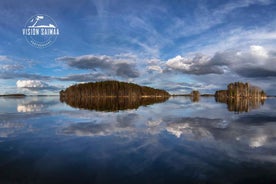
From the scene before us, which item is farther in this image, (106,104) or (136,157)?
(106,104)

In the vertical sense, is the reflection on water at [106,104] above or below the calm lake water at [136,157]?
above

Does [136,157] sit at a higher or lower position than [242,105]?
lower

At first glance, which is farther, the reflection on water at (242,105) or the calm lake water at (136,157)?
the reflection on water at (242,105)

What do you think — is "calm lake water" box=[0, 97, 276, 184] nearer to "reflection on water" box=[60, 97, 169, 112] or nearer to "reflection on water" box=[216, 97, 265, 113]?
"reflection on water" box=[60, 97, 169, 112]

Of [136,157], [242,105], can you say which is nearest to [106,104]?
[242,105]

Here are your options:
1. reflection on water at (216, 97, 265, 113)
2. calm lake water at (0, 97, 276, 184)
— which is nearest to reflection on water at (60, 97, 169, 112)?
reflection on water at (216, 97, 265, 113)

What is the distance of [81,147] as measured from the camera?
52.4 feet

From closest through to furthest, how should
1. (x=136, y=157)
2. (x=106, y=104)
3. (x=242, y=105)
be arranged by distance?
1. (x=136, y=157)
2. (x=106, y=104)
3. (x=242, y=105)

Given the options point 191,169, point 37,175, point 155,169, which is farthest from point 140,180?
point 37,175

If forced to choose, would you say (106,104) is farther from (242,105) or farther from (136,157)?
(136,157)

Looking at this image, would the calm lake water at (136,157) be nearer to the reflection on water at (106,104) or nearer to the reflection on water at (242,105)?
the reflection on water at (106,104)

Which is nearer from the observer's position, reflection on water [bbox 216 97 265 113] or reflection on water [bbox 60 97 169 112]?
reflection on water [bbox 216 97 265 113]

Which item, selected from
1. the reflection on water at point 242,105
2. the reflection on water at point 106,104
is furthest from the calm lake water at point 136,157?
the reflection on water at point 242,105

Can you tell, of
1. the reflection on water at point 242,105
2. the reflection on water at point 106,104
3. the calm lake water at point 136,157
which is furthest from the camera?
the reflection on water at point 106,104
